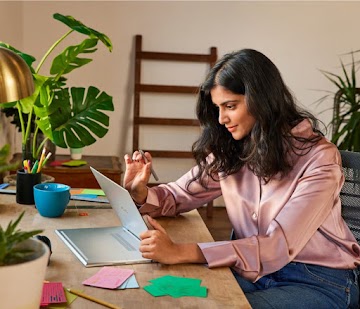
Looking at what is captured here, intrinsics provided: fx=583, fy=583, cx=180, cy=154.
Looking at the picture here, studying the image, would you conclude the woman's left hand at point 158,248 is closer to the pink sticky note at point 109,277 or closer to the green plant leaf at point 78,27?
the pink sticky note at point 109,277

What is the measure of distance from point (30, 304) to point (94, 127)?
6.13 ft

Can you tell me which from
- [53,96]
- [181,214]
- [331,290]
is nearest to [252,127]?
[181,214]

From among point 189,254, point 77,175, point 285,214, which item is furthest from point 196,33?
point 189,254

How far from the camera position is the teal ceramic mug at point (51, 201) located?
1574mm

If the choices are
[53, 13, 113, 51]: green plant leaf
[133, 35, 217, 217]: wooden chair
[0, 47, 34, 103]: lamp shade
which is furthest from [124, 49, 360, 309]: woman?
[133, 35, 217, 217]: wooden chair

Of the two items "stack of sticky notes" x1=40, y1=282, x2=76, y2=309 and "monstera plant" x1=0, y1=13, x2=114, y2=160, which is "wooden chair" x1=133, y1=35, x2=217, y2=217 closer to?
"monstera plant" x1=0, y1=13, x2=114, y2=160

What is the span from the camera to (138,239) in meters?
1.42

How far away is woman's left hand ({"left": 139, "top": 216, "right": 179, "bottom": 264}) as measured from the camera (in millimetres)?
1245

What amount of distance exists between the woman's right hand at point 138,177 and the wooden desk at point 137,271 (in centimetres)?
9

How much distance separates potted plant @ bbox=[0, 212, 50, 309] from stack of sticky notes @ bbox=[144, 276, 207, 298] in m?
0.29

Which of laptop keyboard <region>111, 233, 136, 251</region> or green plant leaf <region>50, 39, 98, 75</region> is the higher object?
green plant leaf <region>50, 39, 98, 75</region>

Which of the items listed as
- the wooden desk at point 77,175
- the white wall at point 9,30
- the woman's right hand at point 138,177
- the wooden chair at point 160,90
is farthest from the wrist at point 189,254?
the wooden chair at point 160,90

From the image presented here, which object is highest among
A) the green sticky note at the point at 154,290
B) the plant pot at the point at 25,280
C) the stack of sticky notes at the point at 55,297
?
the plant pot at the point at 25,280

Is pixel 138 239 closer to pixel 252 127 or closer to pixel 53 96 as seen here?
pixel 252 127
